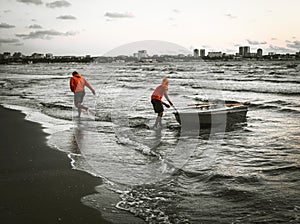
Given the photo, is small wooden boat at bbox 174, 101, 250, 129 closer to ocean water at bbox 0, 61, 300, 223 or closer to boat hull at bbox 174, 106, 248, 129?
boat hull at bbox 174, 106, 248, 129

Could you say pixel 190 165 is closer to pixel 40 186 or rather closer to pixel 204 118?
pixel 40 186

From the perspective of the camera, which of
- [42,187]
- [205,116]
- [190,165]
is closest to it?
[42,187]

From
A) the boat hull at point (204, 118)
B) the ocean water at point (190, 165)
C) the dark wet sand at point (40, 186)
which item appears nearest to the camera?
the dark wet sand at point (40, 186)

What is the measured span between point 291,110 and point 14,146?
13.0 metres

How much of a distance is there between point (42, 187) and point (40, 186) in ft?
0.22

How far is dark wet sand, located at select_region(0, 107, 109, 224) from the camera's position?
432cm

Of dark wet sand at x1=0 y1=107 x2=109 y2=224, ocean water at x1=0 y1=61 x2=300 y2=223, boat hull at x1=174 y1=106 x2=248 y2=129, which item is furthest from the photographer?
boat hull at x1=174 y1=106 x2=248 y2=129

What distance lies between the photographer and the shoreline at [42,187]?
4328 millimetres

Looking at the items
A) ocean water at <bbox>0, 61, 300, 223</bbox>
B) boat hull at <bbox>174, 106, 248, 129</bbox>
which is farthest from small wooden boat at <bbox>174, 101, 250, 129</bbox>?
ocean water at <bbox>0, 61, 300, 223</bbox>

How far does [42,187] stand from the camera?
17.4ft

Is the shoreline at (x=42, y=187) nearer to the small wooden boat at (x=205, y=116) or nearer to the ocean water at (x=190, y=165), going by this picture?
the ocean water at (x=190, y=165)

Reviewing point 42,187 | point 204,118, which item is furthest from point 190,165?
point 204,118

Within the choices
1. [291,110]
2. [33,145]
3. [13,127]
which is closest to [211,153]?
[33,145]

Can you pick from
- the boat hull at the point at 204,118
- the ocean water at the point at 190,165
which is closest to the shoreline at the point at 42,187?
the ocean water at the point at 190,165
